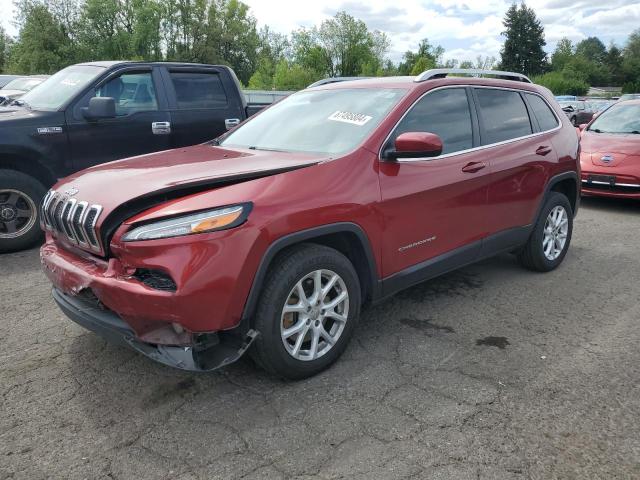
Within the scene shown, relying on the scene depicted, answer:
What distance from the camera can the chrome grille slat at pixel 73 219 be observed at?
9.29 ft

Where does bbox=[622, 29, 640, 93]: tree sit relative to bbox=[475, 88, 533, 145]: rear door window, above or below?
above

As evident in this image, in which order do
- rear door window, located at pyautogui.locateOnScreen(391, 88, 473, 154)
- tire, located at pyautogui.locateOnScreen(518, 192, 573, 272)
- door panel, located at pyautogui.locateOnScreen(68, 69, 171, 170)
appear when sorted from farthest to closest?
door panel, located at pyautogui.locateOnScreen(68, 69, 171, 170)
tire, located at pyautogui.locateOnScreen(518, 192, 573, 272)
rear door window, located at pyautogui.locateOnScreen(391, 88, 473, 154)

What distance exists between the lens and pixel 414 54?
80875 mm

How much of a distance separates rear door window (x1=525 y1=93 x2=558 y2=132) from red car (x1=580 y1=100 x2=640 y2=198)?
3.35 meters

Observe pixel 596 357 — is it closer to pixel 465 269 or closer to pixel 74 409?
pixel 465 269

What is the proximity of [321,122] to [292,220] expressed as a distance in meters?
1.18

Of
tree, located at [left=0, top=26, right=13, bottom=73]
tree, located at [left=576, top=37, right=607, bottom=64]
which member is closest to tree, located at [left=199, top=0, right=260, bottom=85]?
tree, located at [left=0, top=26, right=13, bottom=73]

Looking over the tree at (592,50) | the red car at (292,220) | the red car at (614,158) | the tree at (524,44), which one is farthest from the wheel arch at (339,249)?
the tree at (592,50)

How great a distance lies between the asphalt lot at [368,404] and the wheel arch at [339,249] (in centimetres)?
48

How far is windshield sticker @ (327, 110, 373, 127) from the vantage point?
362 cm

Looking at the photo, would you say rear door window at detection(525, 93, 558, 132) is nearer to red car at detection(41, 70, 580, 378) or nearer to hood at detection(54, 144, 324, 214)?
red car at detection(41, 70, 580, 378)

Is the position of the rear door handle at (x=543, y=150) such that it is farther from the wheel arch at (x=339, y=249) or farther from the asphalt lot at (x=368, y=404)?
the wheel arch at (x=339, y=249)

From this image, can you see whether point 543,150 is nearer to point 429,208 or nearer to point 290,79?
Answer: point 429,208

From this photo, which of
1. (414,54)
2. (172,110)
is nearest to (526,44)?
(414,54)
